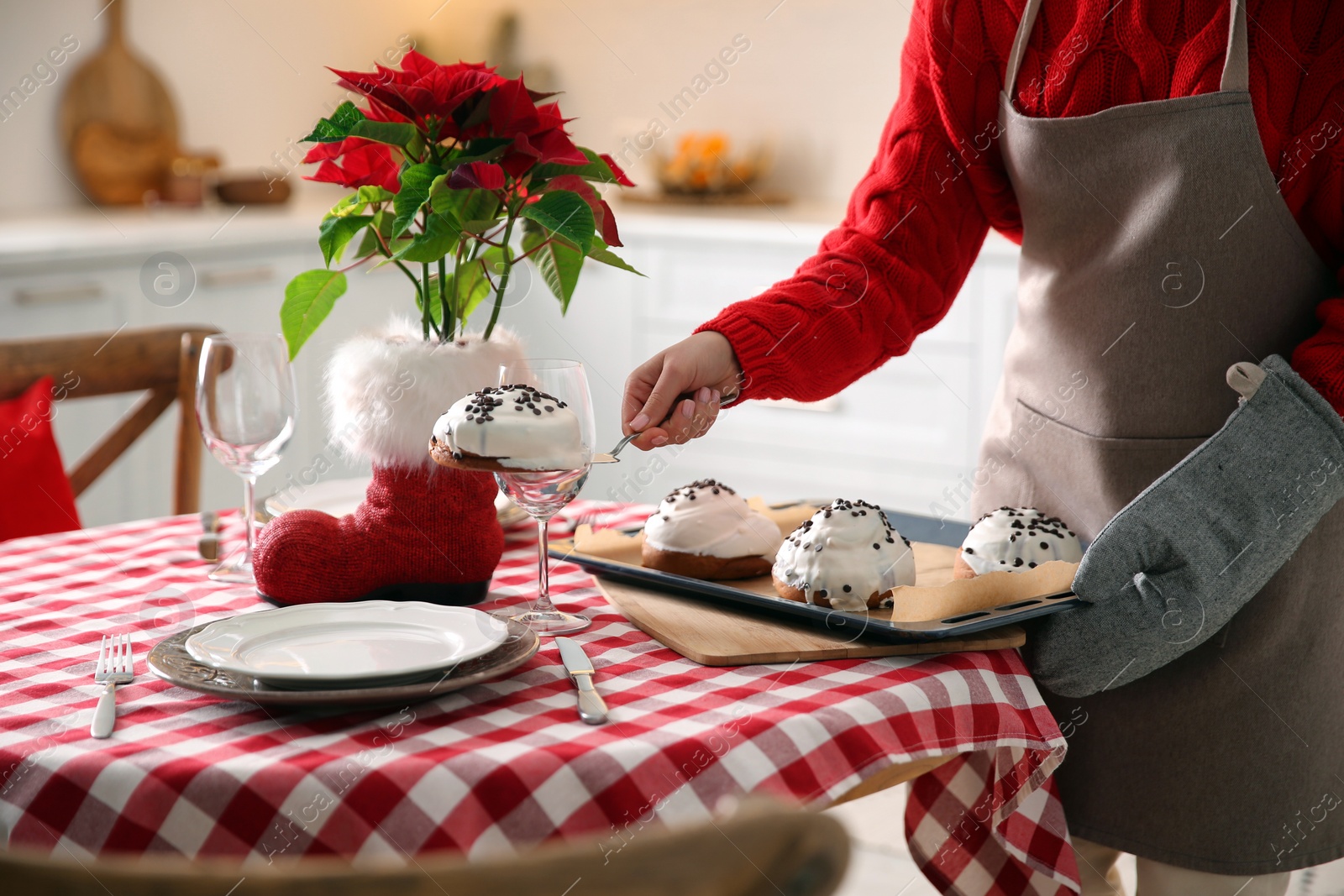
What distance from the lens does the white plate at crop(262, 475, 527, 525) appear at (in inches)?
47.4

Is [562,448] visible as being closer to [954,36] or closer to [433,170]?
[433,170]

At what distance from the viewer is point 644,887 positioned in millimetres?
431

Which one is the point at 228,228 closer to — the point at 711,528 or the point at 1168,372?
the point at 711,528

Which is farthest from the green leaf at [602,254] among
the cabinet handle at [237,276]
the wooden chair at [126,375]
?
the cabinet handle at [237,276]

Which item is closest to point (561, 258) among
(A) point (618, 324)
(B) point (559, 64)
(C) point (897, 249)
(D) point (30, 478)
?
(C) point (897, 249)

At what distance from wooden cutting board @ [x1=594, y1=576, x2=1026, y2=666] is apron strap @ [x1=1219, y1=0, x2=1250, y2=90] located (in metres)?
0.47

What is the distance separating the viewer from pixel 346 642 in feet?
2.69

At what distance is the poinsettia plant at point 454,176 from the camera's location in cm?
91

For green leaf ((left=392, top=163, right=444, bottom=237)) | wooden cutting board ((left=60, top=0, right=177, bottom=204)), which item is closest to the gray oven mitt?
green leaf ((left=392, top=163, right=444, bottom=237))

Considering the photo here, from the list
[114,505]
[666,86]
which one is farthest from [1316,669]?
[666,86]

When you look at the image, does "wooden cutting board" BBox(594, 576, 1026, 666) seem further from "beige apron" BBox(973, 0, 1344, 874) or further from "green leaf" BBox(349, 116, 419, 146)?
"green leaf" BBox(349, 116, 419, 146)

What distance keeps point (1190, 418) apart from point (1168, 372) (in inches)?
1.7

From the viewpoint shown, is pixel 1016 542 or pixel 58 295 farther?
pixel 58 295

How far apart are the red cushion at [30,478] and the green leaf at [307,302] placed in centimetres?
63
